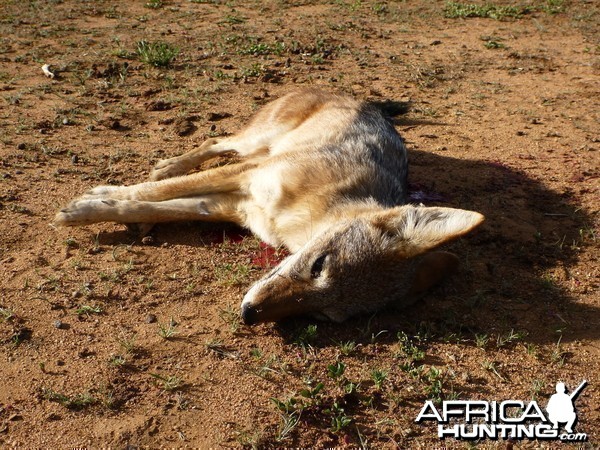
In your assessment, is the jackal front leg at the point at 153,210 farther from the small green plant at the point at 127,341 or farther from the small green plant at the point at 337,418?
the small green plant at the point at 337,418

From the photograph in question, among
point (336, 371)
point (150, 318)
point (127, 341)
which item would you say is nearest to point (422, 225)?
point (336, 371)

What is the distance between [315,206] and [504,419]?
78.4 inches

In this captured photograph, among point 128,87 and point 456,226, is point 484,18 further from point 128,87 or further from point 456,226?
point 456,226

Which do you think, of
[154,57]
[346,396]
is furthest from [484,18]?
[346,396]

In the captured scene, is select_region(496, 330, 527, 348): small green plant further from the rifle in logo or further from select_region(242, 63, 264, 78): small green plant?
select_region(242, 63, 264, 78): small green plant

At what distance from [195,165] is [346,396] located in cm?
324

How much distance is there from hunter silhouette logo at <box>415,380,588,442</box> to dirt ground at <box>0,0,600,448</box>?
2.1 inches

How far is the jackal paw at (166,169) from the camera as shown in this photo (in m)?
5.32

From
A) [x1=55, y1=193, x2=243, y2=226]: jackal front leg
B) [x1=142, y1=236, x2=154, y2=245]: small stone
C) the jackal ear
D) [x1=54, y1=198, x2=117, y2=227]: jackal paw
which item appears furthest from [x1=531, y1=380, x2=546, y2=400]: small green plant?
[x1=54, y1=198, x2=117, y2=227]: jackal paw

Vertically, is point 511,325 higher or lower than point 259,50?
lower

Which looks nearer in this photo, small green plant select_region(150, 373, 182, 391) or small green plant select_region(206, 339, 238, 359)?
small green plant select_region(150, 373, 182, 391)

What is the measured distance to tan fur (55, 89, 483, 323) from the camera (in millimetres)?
3635

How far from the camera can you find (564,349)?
364 cm

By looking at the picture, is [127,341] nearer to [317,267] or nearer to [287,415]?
[287,415]
